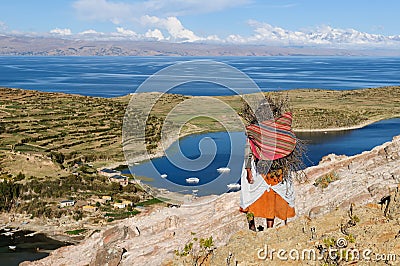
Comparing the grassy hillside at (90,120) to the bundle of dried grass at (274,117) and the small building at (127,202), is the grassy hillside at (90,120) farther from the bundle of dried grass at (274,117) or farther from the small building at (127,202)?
the bundle of dried grass at (274,117)

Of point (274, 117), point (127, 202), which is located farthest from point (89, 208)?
point (274, 117)

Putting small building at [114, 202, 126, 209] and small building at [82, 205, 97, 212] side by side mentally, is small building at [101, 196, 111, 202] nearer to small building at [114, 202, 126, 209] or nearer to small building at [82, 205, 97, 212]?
small building at [114, 202, 126, 209]

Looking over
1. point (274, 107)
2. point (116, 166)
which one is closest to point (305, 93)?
point (116, 166)

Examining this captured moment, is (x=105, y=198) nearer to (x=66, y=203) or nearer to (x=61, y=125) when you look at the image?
(x=66, y=203)

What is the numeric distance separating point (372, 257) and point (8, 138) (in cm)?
5018

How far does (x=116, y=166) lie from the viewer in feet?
140

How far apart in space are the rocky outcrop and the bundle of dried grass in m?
1.20

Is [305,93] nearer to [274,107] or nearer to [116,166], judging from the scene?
[116,166]

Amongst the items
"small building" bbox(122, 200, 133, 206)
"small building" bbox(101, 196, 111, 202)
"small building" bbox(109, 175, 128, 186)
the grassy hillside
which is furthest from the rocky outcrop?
the grassy hillside

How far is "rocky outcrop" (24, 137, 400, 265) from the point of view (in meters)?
8.69

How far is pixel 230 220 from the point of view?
12.7 m

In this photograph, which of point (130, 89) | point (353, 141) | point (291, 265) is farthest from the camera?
point (130, 89)

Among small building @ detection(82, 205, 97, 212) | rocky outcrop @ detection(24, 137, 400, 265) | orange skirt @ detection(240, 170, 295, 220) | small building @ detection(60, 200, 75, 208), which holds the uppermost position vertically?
orange skirt @ detection(240, 170, 295, 220)

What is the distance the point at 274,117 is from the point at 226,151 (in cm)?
3877
